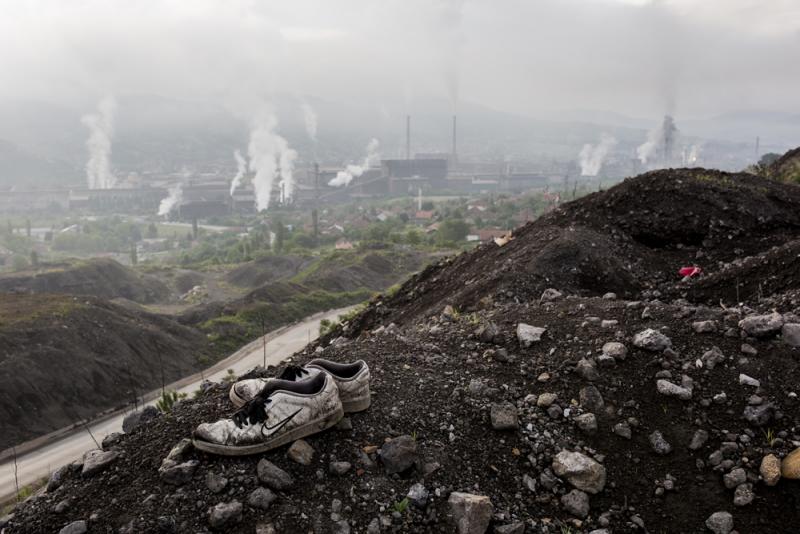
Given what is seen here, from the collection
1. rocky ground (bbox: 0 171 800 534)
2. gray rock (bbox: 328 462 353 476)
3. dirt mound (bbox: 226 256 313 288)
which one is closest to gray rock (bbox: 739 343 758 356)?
rocky ground (bbox: 0 171 800 534)

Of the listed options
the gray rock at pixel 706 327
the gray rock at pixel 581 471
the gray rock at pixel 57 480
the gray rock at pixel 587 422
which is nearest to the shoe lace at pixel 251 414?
the gray rock at pixel 57 480

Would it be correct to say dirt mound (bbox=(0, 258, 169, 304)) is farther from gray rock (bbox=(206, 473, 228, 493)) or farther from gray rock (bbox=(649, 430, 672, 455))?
gray rock (bbox=(649, 430, 672, 455))

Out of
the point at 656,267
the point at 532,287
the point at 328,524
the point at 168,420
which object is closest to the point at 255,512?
the point at 328,524

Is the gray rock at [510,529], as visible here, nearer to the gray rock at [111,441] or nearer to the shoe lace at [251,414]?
the shoe lace at [251,414]

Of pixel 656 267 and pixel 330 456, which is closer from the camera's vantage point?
pixel 330 456

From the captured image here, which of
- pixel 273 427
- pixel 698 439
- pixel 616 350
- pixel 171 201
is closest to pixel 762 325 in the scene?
pixel 616 350

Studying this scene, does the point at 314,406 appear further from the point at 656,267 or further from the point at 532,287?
the point at 656,267
